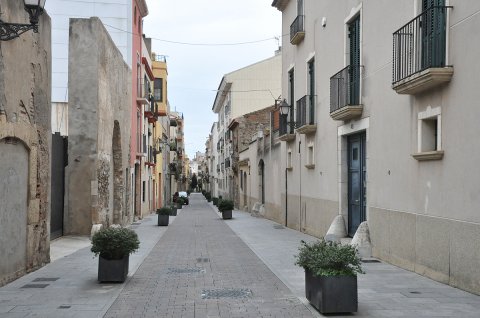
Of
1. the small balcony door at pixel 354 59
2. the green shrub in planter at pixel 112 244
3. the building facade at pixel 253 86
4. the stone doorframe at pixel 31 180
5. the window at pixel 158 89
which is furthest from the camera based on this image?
the building facade at pixel 253 86

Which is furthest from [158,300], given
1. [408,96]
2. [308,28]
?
[308,28]

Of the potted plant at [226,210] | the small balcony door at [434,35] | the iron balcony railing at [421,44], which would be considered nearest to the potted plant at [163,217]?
the potted plant at [226,210]

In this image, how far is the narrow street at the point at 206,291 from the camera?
6973 mm

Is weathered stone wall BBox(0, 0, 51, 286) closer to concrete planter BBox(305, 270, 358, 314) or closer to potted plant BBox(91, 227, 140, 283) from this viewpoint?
potted plant BBox(91, 227, 140, 283)

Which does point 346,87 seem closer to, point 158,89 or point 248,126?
point 158,89

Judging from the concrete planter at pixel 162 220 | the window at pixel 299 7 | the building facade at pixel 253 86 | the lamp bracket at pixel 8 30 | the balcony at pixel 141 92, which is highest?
the building facade at pixel 253 86

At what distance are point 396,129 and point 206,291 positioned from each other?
5322 millimetres

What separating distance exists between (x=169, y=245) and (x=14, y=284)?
283 inches

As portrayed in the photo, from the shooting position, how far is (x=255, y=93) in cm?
4888

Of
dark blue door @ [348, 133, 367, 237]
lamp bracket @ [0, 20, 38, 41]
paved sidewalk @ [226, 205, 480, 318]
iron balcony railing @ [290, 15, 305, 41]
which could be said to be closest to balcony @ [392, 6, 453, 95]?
paved sidewalk @ [226, 205, 480, 318]

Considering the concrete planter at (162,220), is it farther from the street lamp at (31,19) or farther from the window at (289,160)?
the street lamp at (31,19)

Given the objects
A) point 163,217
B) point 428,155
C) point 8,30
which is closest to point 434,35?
point 428,155

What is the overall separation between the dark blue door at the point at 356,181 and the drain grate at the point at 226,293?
6.13 metres

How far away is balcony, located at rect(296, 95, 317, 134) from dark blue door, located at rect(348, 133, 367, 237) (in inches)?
123
